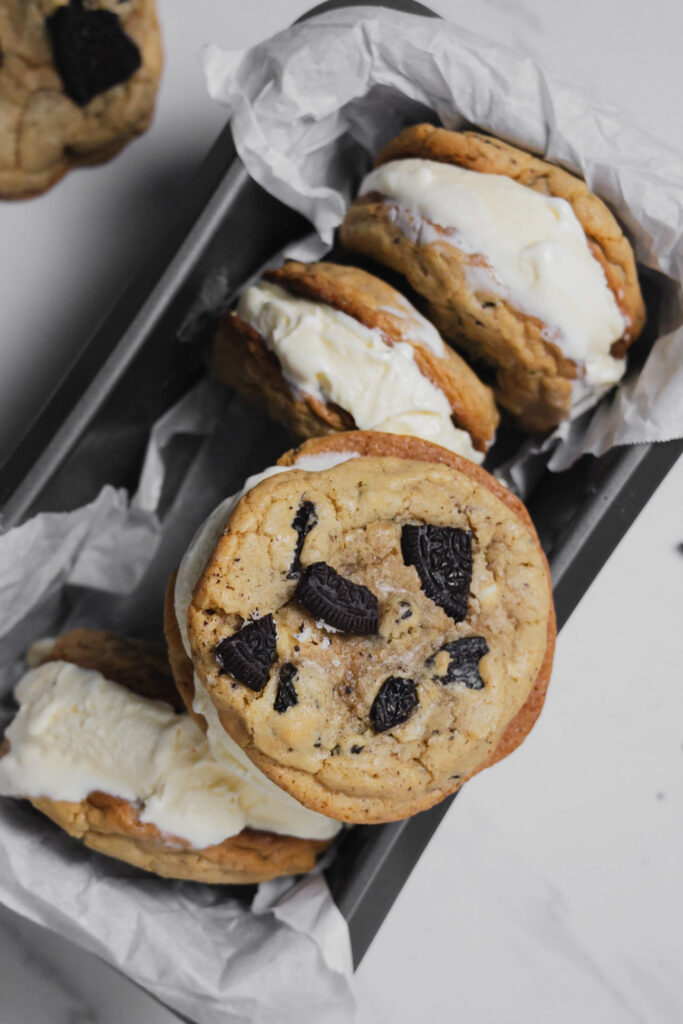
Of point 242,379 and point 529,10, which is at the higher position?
point 529,10

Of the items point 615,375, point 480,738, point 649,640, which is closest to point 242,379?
point 615,375

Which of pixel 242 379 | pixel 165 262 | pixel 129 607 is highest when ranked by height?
pixel 165 262

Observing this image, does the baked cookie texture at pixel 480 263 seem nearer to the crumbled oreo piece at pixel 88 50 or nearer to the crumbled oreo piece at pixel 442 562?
the crumbled oreo piece at pixel 442 562

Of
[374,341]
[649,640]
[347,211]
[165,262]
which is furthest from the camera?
[649,640]

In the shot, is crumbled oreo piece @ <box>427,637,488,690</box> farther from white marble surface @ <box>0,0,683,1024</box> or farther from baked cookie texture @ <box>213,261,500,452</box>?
white marble surface @ <box>0,0,683,1024</box>

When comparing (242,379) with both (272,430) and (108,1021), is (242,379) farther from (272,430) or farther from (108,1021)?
(108,1021)

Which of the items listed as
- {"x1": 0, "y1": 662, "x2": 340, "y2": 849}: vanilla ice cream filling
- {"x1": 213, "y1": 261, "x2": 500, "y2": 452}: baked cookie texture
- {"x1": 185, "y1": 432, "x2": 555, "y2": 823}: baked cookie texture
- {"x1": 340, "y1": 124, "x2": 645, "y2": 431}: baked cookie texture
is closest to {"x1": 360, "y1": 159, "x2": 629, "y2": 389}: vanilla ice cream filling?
{"x1": 340, "y1": 124, "x2": 645, "y2": 431}: baked cookie texture

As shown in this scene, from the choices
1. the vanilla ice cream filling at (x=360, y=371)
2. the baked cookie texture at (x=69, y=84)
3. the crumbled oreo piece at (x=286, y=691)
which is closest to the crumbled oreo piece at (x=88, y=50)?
the baked cookie texture at (x=69, y=84)
